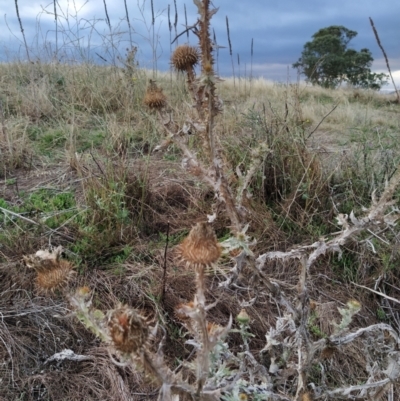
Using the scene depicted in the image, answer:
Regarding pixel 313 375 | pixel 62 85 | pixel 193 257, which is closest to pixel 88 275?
pixel 313 375

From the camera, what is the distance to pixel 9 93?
535 cm

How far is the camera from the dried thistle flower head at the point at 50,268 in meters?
1.00

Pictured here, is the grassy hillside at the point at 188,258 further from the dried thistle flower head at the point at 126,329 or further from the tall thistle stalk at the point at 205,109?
the dried thistle flower head at the point at 126,329

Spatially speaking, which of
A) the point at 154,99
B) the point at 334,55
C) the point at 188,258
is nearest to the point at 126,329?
the point at 188,258

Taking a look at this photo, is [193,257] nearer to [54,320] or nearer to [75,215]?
[54,320]

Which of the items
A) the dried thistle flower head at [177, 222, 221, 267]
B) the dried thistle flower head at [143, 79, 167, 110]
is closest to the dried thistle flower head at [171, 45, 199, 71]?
the dried thistle flower head at [143, 79, 167, 110]

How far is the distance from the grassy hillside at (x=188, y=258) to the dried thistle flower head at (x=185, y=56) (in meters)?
0.22

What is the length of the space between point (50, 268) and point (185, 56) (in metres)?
1.06

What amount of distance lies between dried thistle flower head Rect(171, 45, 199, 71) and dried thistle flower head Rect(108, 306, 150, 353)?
1.23 meters

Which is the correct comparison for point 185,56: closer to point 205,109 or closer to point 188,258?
point 205,109

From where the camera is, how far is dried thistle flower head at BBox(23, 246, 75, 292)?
1.00m

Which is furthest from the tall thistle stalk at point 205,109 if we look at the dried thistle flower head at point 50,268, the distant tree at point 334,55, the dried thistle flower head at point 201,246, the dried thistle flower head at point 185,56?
the distant tree at point 334,55

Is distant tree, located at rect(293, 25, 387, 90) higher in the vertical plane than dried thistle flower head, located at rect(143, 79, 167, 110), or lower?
higher

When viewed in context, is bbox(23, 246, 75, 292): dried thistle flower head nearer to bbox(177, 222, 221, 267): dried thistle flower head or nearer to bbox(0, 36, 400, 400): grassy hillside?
bbox(0, 36, 400, 400): grassy hillside
